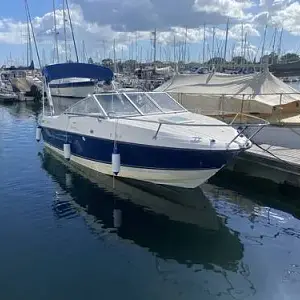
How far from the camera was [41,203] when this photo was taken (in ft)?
35.7

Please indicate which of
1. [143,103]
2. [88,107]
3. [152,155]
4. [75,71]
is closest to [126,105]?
[143,103]

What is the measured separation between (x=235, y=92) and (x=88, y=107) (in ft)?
21.1

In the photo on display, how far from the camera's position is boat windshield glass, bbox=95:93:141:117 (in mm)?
12297

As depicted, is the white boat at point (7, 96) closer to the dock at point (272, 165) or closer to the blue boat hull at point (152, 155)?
the blue boat hull at point (152, 155)

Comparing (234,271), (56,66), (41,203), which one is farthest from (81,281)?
(56,66)

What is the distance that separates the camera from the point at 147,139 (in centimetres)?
1075

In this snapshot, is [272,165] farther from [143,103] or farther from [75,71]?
[75,71]

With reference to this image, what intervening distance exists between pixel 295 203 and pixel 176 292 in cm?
576

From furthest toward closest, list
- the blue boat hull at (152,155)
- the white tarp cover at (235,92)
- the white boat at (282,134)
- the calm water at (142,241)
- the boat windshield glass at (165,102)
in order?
the white tarp cover at (235,92) < the white boat at (282,134) < the boat windshield glass at (165,102) < the blue boat hull at (152,155) < the calm water at (142,241)

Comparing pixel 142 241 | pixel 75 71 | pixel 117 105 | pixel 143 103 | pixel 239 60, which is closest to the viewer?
pixel 142 241

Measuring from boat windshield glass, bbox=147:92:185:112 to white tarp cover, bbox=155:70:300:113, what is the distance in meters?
3.35

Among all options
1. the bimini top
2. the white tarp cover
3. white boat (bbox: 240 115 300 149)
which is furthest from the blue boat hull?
the white tarp cover

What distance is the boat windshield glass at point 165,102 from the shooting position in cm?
1302

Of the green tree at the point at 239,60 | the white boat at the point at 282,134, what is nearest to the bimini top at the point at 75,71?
the white boat at the point at 282,134
